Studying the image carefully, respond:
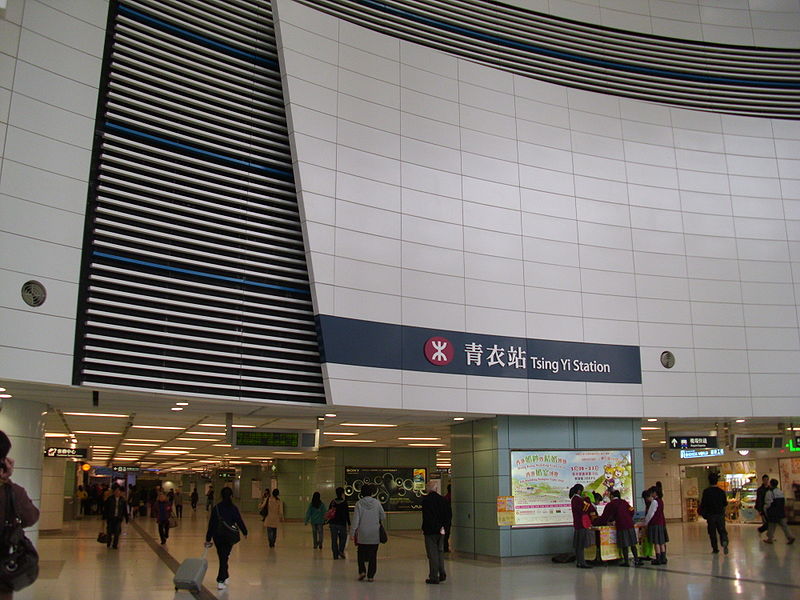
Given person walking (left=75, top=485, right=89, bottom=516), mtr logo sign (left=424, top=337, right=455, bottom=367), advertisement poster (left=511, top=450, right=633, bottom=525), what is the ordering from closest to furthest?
mtr logo sign (left=424, top=337, right=455, bottom=367)
advertisement poster (left=511, top=450, right=633, bottom=525)
person walking (left=75, top=485, right=89, bottom=516)

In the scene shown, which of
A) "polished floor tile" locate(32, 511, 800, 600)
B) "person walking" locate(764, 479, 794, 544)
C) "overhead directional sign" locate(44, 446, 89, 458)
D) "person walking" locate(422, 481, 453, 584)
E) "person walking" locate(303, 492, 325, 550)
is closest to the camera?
"polished floor tile" locate(32, 511, 800, 600)

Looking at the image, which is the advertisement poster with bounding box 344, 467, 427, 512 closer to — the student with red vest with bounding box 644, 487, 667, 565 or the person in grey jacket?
the student with red vest with bounding box 644, 487, 667, 565

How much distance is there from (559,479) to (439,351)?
3.70 metres

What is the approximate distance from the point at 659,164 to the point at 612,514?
7184mm

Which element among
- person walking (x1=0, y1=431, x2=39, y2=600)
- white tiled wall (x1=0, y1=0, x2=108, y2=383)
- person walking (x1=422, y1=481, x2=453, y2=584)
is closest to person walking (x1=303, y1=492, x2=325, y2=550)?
person walking (x1=422, y1=481, x2=453, y2=584)

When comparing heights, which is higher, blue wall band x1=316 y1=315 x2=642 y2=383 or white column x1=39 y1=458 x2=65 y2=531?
blue wall band x1=316 y1=315 x2=642 y2=383

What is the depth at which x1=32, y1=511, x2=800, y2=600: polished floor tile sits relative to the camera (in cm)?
988

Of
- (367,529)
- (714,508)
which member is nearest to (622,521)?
(714,508)

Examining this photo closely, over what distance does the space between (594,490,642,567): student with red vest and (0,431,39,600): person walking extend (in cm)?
1081

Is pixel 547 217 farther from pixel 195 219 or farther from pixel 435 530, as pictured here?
pixel 195 219

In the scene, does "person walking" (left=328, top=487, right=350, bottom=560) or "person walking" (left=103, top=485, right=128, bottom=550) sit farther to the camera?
"person walking" (left=103, top=485, right=128, bottom=550)

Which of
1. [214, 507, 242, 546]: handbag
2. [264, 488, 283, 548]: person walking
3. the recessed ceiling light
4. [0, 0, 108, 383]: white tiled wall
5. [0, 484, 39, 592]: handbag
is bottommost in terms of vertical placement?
[264, 488, 283, 548]: person walking

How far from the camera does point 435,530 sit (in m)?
11.3

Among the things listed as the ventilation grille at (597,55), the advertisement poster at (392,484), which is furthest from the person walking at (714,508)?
the advertisement poster at (392,484)
